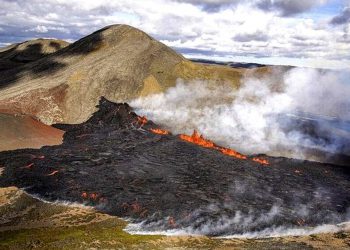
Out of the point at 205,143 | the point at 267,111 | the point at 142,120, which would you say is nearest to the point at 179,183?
the point at 205,143

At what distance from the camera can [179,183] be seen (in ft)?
116

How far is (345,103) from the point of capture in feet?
222

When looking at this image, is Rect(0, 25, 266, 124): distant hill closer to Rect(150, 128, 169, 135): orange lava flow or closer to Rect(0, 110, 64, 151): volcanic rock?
Rect(0, 110, 64, 151): volcanic rock

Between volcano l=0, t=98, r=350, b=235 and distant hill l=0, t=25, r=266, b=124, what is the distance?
28.2ft

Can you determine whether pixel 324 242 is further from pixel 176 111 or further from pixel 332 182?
pixel 176 111

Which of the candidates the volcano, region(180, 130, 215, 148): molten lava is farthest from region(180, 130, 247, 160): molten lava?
the volcano

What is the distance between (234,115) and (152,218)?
30.9 meters

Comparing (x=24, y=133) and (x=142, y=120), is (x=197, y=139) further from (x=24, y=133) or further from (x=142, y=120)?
(x=24, y=133)

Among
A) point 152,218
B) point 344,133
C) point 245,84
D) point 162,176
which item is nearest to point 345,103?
point 344,133

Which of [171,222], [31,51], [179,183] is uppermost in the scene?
[31,51]

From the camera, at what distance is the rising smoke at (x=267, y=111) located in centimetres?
5084

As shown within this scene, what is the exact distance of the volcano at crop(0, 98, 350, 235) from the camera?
1164 inches

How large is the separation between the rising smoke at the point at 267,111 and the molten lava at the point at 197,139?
3.99 feet

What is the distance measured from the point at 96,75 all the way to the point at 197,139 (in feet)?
66.2
